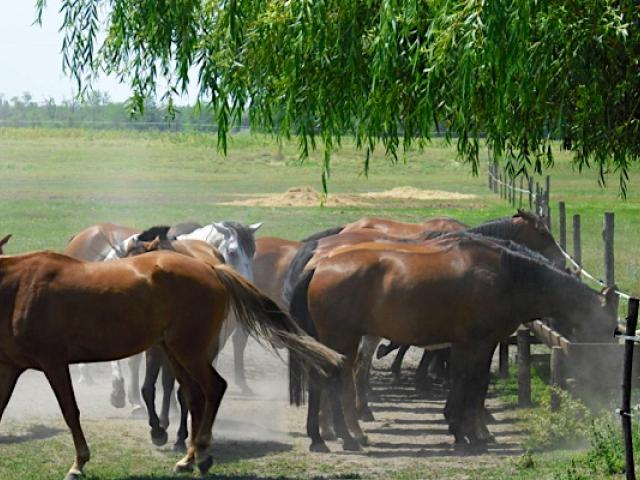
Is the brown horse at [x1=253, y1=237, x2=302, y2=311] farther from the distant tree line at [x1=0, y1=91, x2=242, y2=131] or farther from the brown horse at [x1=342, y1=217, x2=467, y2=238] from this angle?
the distant tree line at [x1=0, y1=91, x2=242, y2=131]

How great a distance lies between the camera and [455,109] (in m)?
8.19

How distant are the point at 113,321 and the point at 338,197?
113 ft

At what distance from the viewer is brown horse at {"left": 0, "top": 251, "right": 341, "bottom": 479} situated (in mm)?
8898

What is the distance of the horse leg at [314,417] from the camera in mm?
10383

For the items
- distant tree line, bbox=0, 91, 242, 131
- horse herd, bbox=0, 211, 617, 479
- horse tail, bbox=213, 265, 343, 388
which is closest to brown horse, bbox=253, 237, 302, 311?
horse herd, bbox=0, 211, 617, 479

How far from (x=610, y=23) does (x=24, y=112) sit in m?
119

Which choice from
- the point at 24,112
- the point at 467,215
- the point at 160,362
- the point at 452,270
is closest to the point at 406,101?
the point at 452,270

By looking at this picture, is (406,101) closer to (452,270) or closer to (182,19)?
(182,19)

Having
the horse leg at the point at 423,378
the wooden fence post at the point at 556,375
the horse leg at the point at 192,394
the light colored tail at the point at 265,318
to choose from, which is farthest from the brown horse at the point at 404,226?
the horse leg at the point at 192,394

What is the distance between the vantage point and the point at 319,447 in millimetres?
10367

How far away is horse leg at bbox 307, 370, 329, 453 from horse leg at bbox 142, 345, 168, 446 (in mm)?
1138

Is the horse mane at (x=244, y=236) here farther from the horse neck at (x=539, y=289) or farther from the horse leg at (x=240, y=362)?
the horse neck at (x=539, y=289)

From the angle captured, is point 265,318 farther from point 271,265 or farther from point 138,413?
point 271,265

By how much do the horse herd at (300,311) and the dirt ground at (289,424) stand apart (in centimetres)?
24
